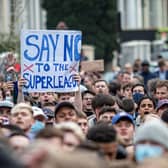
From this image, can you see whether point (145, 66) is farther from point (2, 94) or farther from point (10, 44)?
point (2, 94)

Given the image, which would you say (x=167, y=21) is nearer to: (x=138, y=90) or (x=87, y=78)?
(x=87, y=78)

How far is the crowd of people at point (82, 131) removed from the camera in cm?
809

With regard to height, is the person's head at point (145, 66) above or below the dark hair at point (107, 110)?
above

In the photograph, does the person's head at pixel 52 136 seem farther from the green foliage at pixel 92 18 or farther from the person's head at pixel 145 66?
the green foliage at pixel 92 18

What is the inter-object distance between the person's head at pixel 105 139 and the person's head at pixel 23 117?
5.29ft

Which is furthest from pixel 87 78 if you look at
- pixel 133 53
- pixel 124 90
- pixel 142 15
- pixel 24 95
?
pixel 142 15

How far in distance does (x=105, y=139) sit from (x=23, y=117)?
2073 millimetres

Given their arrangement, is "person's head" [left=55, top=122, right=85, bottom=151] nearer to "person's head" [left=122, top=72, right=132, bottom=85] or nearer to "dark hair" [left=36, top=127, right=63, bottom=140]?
"dark hair" [left=36, top=127, right=63, bottom=140]

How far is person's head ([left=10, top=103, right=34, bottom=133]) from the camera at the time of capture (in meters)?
12.2

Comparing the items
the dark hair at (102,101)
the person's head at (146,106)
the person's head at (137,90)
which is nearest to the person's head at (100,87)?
the person's head at (137,90)

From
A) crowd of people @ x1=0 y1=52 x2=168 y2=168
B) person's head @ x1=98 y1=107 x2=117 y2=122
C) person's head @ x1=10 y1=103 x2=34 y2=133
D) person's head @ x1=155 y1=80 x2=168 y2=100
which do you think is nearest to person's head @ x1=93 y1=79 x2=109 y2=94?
crowd of people @ x1=0 y1=52 x2=168 y2=168

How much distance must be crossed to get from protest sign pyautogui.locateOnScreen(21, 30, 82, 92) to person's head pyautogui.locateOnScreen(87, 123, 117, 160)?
5.26m

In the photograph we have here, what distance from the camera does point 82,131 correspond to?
452 inches

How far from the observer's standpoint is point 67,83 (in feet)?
52.5
